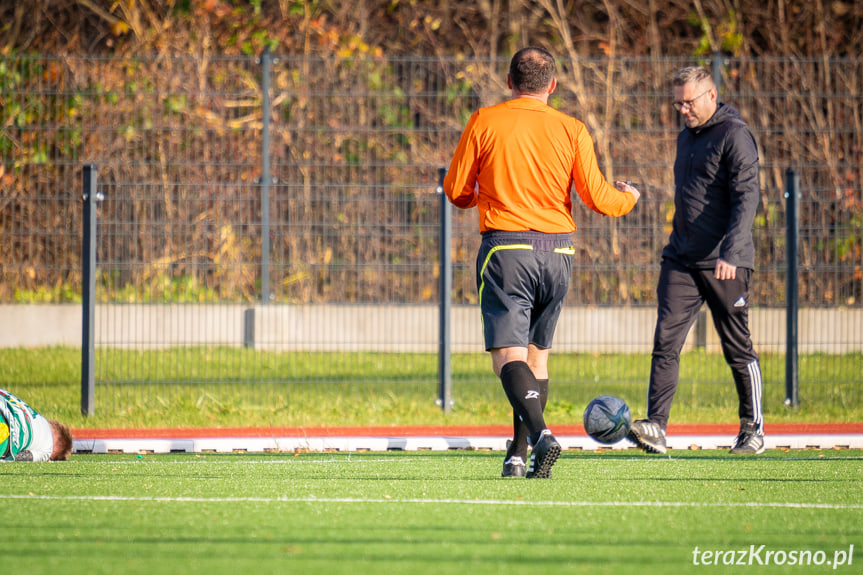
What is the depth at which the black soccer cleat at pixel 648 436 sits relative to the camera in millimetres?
6223

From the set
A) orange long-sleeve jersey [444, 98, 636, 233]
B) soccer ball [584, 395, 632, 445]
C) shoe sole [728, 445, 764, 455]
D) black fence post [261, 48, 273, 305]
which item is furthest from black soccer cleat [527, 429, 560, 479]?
black fence post [261, 48, 273, 305]

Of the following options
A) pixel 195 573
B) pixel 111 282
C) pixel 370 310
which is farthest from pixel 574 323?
pixel 195 573

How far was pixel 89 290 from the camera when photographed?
29.4 ft

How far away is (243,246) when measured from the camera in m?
9.27

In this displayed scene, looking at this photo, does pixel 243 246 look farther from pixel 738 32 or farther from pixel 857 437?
pixel 738 32

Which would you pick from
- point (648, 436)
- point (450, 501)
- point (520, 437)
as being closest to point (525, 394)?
point (520, 437)

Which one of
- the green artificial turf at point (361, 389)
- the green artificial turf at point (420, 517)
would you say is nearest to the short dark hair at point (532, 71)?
the green artificial turf at point (420, 517)

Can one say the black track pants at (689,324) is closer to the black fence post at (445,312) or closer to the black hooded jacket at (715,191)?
the black hooded jacket at (715,191)

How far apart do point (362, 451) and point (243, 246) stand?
264 cm

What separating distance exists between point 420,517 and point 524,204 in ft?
5.45

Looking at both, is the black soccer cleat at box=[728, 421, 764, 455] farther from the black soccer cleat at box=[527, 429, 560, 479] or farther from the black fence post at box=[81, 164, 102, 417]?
the black fence post at box=[81, 164, 102, 417]

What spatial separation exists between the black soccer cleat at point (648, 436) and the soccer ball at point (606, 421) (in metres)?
0.40

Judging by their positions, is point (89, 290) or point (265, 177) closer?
point (89, 290)

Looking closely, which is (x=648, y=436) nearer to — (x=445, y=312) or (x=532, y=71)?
(x=532, y=71)
